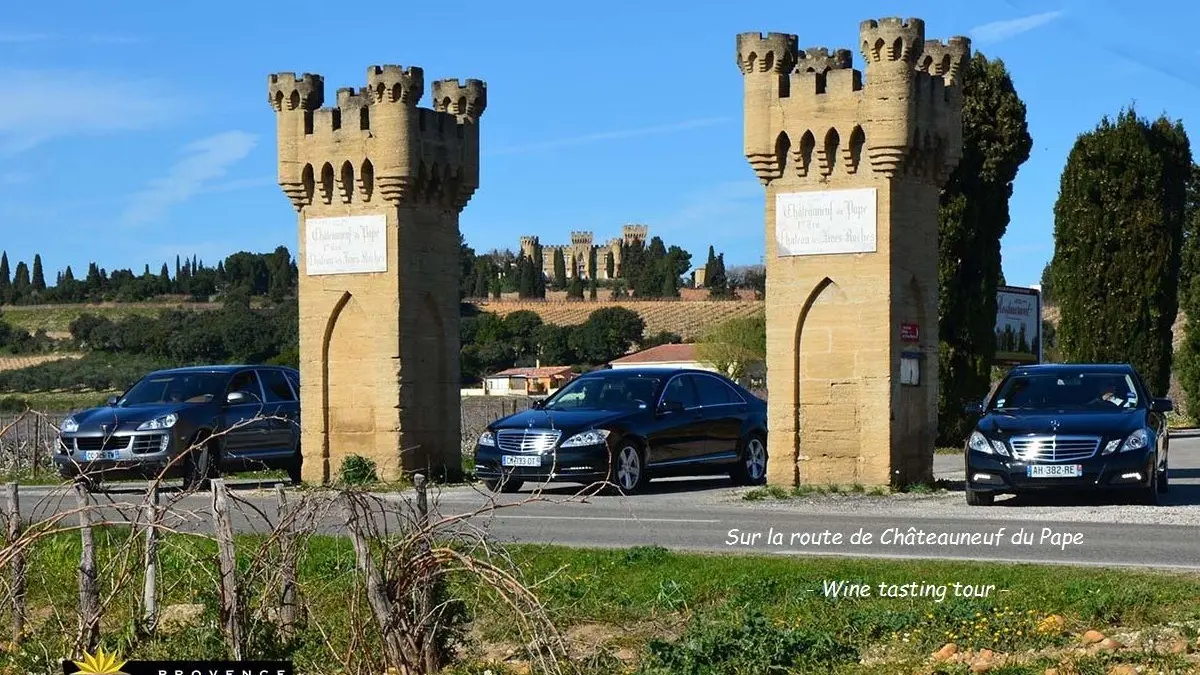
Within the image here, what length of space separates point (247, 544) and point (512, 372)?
9021 cm

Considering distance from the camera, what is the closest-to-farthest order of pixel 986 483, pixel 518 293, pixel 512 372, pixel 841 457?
pixel 986 483 → pixel 841 457 → pixel 512 372 → pixel 518 293

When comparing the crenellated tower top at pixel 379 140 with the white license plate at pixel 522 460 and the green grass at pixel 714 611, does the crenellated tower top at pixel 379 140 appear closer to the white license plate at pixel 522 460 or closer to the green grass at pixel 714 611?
the white license plate at pixel 522 460

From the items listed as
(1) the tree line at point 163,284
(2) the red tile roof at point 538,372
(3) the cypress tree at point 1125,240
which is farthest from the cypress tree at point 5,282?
(3) the cypress tree at point 1125,240

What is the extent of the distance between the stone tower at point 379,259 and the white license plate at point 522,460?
273cm

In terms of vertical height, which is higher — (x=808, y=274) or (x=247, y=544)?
(x=808, y=274)

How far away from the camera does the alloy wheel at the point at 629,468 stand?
72.6 feet

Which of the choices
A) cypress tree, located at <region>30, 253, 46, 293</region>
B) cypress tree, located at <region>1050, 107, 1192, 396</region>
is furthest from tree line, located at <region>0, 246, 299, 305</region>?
cypress tree, located at <region>1050, 107, 1192, 396</region>

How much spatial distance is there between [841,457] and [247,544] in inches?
377

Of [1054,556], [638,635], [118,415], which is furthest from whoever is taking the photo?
[118,415]

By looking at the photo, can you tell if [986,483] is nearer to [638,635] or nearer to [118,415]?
[638,635]

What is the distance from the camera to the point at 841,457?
2195cm

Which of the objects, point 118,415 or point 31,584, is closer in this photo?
point 31,584

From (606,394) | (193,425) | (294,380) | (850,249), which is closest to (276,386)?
(294,380)

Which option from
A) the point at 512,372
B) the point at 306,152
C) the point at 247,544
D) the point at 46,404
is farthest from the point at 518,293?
the point at 247,544
